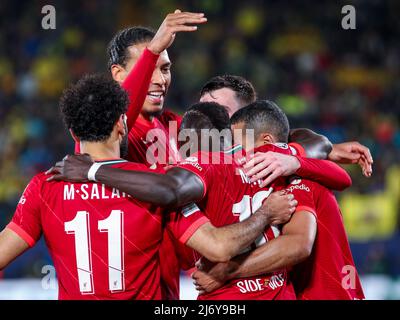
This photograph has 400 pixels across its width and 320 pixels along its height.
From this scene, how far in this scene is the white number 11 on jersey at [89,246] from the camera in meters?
3.69

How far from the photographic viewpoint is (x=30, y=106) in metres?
13.6

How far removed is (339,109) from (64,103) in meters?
10.4

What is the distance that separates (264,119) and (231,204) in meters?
0.59

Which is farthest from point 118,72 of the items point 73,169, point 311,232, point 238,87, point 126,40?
point 311,232

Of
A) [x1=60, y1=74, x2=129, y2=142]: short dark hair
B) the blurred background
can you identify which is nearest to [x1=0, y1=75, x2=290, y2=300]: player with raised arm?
[x1=60, y1=74, x2=129, y2=142]: short dark hair

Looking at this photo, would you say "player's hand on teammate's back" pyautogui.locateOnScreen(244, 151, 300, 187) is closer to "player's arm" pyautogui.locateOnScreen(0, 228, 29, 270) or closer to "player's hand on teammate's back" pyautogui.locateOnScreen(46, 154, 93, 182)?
"player's hand on teammate's back" pyautogui.locateOnScreen(46, 154, 93, 182)

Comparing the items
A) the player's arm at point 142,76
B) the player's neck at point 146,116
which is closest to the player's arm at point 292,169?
the player's arm at point 142,76

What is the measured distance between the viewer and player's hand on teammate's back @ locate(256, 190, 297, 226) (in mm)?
3850

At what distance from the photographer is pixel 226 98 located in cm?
531

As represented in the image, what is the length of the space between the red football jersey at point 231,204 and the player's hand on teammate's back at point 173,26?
0.81 m

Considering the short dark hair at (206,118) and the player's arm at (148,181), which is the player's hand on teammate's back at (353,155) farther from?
the player's arm at (148,181)

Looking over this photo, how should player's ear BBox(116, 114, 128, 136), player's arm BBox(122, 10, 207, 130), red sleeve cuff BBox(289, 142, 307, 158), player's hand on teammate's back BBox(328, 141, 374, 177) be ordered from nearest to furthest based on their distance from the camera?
player's ear BBox(116, 114, 128, 136)
red sleeve cuff BBox(289, 142, 307, 158)
player's arm BBox(122, 10, 207, 130)
player's hand on teammate's back BBox(328, 141, 374, 177)

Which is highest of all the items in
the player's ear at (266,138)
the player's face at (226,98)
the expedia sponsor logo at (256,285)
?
the player's face at (226,98)

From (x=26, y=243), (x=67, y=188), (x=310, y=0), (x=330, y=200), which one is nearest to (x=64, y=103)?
(x=67, y=188)
